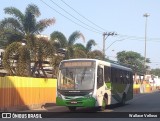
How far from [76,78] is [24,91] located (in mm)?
3994

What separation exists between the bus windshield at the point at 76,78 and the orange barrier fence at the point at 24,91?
270cm

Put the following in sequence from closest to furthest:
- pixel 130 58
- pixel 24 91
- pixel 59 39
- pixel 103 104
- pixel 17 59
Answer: pixel 103 104
pixel 24 91
pixel 17 59
pixel 59 39
pixel 130 58

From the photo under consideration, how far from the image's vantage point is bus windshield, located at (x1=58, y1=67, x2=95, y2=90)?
22.5m

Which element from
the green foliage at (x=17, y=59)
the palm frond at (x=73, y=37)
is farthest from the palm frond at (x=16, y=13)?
the palm frond at (x=73, y=37)

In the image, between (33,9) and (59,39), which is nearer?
(33,9)

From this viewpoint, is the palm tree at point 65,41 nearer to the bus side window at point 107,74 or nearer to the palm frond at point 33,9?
the palm frond at point 33,9

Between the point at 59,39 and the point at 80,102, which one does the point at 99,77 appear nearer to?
the point at 80,102

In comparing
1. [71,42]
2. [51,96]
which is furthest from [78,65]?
[71,42]

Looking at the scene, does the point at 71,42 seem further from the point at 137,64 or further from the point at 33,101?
the point at 137,64

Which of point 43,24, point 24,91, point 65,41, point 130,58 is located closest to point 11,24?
point 43,24

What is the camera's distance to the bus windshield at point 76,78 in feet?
73.9

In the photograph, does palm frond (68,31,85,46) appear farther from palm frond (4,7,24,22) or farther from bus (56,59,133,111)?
bus (56,59,133,111)

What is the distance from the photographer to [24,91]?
25016 mm

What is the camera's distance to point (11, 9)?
115ft
